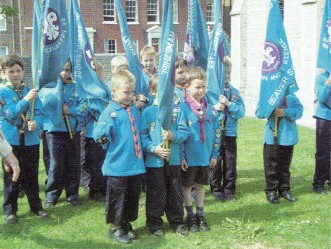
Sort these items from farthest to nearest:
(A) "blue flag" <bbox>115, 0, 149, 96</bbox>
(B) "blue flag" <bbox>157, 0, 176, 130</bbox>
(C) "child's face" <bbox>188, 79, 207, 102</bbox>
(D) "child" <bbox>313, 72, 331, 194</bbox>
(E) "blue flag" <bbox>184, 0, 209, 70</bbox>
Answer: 1. (D) "child" <bbox>313, 72, 331, 194</bbox>
2. (E) "blue flag" <bbox>184, 0, 209, 70</bbox>
3. (A) "blue flag" <bbox>115, 0, 149, 96</bbox>
4. (C) "child's face" <bbox>188, 79, 207, 102</bbox>
5. (B) "blue flag" <bbox>157, 0, 176, 130</bbox>

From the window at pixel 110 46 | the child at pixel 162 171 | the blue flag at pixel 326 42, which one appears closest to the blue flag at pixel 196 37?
the child at pixel 162 171

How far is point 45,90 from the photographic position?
6594 millimetres

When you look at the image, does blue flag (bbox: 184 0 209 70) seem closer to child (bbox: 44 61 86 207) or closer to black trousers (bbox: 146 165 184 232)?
child (bbox: 44 61 86 207)

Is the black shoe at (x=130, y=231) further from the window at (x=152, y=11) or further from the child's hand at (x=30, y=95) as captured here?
the window at (x=152, y=11)

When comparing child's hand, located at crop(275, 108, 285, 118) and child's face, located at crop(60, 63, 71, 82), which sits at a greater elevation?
child's face, located at crop(60, 63, 71, 82)

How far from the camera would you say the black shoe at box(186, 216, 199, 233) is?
5711mm

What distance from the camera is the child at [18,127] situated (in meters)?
5.91

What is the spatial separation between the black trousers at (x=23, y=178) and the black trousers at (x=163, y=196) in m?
1.49

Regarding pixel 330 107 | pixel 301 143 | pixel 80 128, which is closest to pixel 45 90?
pixel 80 128

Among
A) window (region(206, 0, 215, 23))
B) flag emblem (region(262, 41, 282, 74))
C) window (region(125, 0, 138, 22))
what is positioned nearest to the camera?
flag emblem (region(262, 41, 282, 74))

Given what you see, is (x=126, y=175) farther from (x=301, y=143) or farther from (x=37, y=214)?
(x=301, y=143)

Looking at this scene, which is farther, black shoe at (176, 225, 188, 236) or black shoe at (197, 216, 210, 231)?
black shoe at (197, 216, 210, 231)

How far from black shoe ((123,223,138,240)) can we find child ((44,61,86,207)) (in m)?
1.54

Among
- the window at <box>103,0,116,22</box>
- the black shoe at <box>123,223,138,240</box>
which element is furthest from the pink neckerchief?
the window at <box>103,0,116,22</box>
